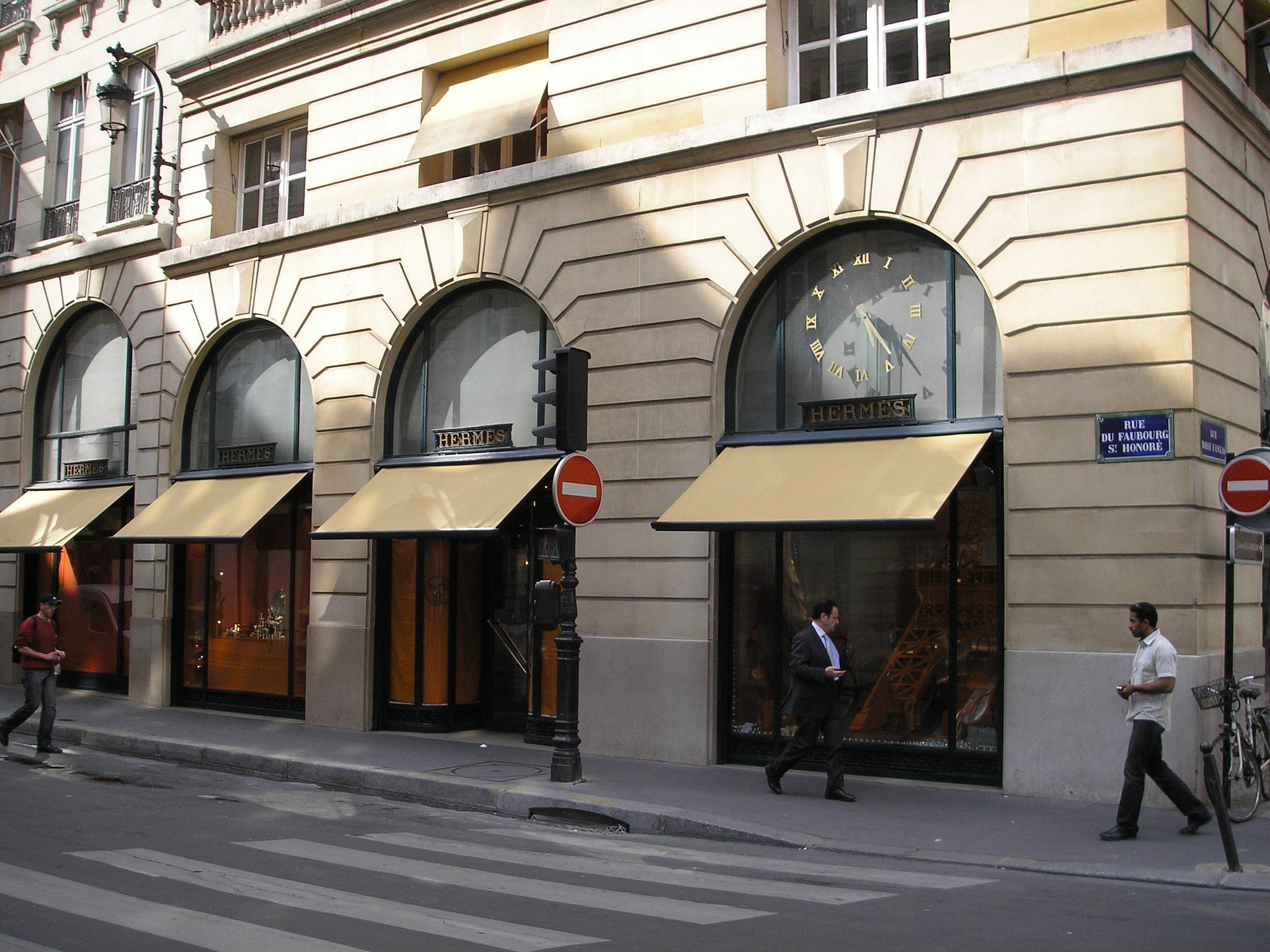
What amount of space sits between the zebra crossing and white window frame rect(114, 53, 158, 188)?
14072 mm

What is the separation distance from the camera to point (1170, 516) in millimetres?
10367

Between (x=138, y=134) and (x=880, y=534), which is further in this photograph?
(x=138, y=134)

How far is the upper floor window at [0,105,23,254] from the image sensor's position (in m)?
22.2

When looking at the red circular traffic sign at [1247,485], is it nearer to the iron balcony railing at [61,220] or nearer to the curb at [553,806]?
the curb at [553,806]

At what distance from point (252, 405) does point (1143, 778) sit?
12976 millimetres

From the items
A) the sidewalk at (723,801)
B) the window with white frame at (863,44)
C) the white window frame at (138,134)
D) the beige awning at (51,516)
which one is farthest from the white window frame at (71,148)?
the window with white frame at (863,44)

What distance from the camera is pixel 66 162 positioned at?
21.3 meters

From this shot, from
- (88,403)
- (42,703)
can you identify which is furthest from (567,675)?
(88,403)

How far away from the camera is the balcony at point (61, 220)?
20859 mm

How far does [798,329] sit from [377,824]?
6310 mm

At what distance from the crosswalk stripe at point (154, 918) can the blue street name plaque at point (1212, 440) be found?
8029 millimetres

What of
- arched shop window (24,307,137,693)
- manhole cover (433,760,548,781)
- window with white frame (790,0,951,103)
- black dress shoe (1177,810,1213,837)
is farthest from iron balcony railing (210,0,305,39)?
black dress shoe (1177,810,1213,837)

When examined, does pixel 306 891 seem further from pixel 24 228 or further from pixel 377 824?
pixel 24 228

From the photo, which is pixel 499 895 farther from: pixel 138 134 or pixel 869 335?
pixel 138 134
